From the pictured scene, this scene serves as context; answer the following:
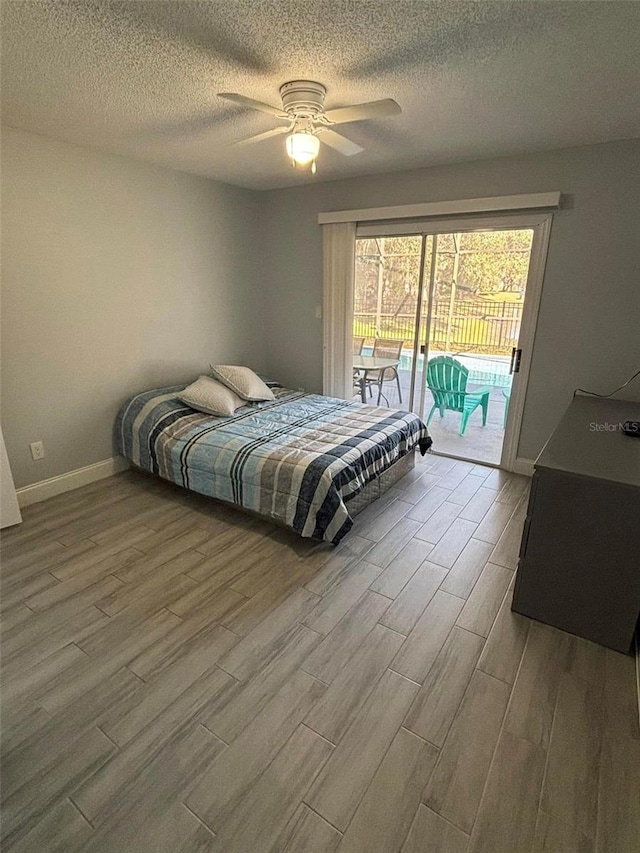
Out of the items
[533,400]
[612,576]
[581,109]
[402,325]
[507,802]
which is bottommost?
[507,802]

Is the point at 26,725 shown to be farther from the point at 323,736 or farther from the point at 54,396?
the point at 54,396

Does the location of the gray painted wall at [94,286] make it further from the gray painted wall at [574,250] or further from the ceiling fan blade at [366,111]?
the ceiling fan blade at [366,111]

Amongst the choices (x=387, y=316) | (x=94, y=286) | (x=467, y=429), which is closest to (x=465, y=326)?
(x=387, y=316)

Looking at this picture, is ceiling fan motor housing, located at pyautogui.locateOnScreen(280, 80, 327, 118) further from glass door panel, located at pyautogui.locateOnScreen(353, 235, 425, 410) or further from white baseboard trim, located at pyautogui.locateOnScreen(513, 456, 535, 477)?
white baseboard trim, located at pyautogui.locateOnScreen(513, 456, 535, 477)

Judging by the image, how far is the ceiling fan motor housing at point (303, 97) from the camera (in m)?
1.94

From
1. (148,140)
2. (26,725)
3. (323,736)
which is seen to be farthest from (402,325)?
(26,725)

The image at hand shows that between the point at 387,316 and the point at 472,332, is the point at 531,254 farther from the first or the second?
the point at 387,316

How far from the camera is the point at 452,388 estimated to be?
4039 millimetres

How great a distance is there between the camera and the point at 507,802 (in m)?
1.30

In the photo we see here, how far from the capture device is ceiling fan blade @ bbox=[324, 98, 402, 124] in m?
1.83

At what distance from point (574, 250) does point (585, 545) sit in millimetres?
2194

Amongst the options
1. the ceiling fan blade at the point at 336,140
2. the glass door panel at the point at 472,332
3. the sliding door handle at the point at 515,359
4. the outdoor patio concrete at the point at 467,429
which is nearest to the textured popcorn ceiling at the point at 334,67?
the ceiling fan blade at the point at 336,140

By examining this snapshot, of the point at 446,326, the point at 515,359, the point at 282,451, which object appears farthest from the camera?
the point at 446,326

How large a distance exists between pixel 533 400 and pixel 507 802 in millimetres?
2733
